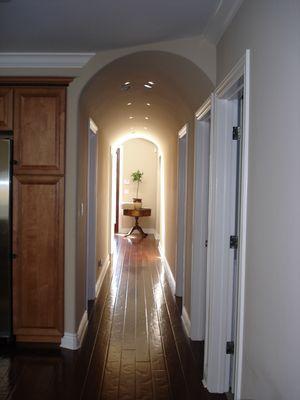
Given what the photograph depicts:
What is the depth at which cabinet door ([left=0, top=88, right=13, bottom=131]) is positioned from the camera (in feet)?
10.9

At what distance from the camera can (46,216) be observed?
336 centimetres

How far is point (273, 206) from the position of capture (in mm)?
1604

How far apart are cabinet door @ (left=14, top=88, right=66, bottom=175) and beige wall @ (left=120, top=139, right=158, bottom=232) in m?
7.83

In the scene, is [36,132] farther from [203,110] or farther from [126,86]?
[203,110]

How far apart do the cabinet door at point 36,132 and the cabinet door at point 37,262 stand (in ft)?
0.43

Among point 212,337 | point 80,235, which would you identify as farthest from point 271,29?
point 80,235

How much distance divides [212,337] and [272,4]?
80.7 inches

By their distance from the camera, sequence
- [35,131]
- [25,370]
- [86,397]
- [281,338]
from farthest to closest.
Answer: [35,131] → [25,370] → [86,397] → [281,338]

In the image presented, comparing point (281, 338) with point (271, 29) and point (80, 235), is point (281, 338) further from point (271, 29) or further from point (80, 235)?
point (80, 235)

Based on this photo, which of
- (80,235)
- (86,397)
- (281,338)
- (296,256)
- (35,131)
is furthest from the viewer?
(80,235)

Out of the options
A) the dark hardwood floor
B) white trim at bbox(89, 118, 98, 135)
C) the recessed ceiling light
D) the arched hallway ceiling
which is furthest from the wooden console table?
the recessed ceiling light

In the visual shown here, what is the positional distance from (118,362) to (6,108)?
7.43ft

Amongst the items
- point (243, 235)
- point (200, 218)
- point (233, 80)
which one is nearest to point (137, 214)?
point (200, 218)

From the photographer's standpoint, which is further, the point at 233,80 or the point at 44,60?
the point at 44,60
